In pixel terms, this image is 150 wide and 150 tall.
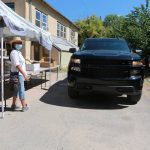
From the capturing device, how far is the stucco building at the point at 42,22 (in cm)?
2147

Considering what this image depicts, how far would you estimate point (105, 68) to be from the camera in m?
9.08

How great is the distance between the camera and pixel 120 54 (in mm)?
9336

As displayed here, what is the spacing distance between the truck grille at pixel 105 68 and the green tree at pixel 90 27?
52194mm

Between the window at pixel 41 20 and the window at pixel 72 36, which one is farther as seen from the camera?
the window at pixel 72 36

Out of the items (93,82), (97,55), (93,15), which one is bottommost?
(93,82)

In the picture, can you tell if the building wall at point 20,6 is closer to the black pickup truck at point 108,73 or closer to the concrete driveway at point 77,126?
the concrete driveway at point 77,126

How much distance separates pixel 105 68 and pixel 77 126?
250cm

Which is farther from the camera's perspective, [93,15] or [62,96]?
[93,15]

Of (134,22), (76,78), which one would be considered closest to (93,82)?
(76,78)

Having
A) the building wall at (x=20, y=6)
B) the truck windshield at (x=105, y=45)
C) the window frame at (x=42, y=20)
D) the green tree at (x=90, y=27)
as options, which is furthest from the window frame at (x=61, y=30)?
the green tree at (x=90, y=27)

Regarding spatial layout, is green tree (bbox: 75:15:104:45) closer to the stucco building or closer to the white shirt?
the stucco building

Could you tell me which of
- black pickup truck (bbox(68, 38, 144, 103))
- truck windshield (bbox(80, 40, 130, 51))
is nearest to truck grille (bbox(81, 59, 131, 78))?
black pickup truck (bbox(68, 38, 144, 103))

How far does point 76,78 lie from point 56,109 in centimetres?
102

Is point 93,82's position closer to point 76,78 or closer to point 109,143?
point 76,78
